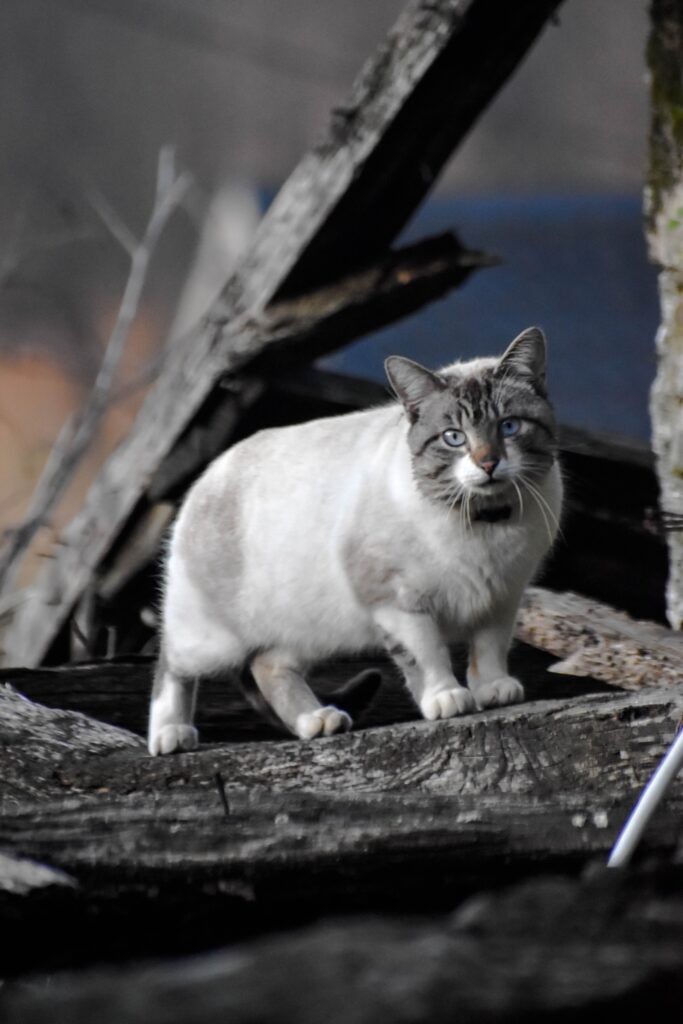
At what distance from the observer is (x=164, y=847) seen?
142 cm

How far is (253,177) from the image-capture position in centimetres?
554

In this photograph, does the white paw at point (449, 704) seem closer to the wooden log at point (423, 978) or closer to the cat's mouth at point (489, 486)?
the cat's mouth at point (489, 486)

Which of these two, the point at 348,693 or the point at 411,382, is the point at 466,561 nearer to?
the point at 411,382

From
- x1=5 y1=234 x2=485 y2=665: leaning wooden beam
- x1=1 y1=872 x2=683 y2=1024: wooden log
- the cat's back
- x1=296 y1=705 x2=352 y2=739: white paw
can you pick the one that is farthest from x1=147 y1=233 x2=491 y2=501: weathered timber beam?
x1=1 y1=872 x2=683 y2=1024: wooden log

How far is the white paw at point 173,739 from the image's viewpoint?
1.98m

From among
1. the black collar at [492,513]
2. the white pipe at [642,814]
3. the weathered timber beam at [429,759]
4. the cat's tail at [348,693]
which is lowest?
the white pipe at [642,814]

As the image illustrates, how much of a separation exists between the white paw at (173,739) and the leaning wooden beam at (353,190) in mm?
1380

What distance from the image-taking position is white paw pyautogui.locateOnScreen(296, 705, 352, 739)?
7.10ft

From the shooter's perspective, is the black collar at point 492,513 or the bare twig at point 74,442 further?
the bare twig at point 74,442

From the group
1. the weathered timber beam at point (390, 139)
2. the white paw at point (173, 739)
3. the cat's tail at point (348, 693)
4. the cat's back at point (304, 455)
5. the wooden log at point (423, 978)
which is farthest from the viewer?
the weathered timber beam at point (390, 139)

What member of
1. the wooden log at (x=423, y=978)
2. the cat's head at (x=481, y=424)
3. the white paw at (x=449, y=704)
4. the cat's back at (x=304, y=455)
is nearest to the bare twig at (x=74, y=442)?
the cat's back at (x=304, y=455)

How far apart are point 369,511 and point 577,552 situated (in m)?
1.74

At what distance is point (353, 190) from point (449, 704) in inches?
62.6

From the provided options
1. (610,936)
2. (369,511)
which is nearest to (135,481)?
(369,511)
